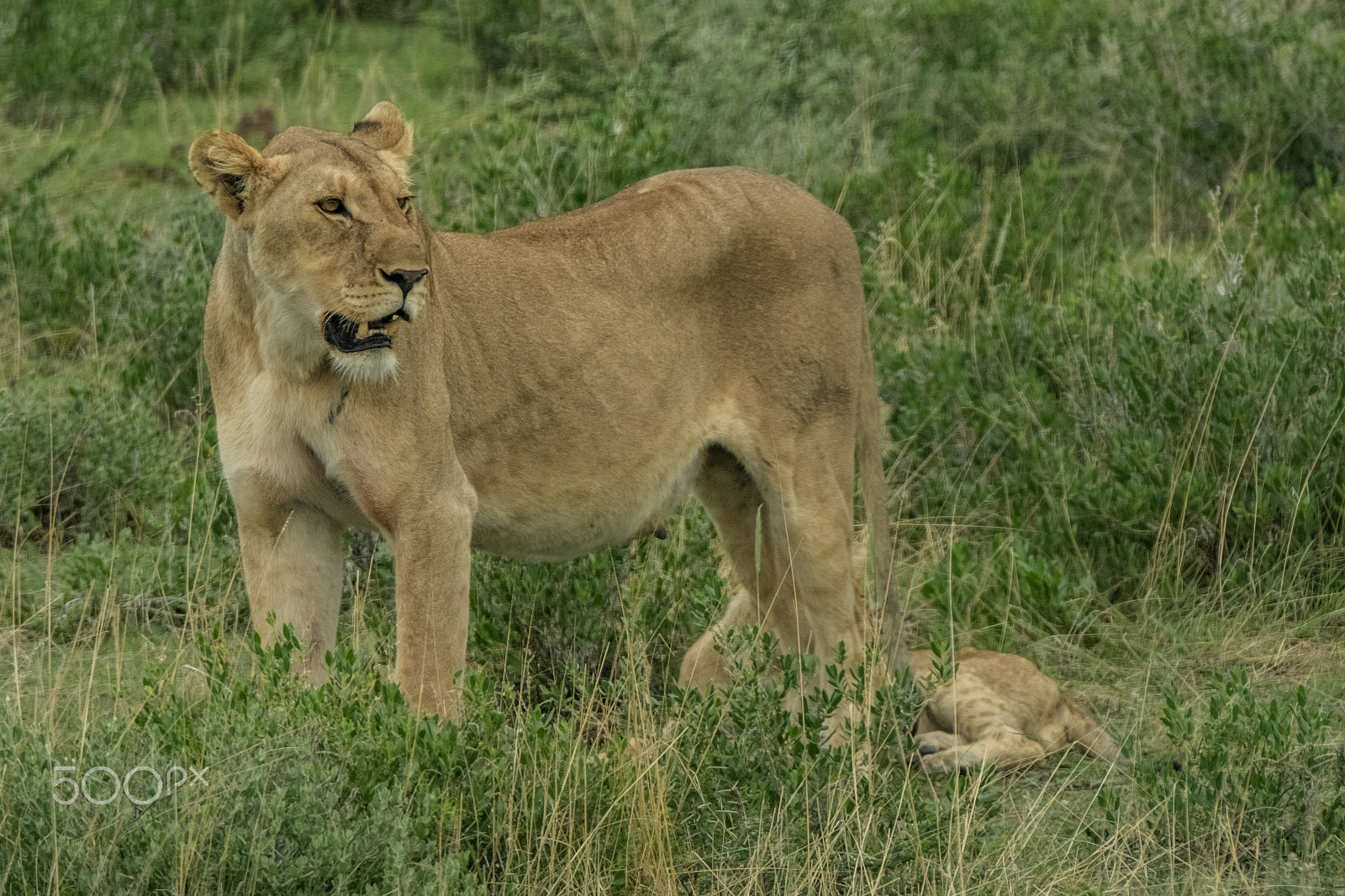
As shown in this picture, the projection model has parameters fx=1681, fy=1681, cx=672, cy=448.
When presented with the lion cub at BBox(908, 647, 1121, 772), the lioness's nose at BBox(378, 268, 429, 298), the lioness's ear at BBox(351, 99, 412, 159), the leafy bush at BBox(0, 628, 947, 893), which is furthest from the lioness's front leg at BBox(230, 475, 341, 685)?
the lion cub at BBox(908, 647, 1121, 772)

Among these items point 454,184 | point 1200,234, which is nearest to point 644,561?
point 454,184

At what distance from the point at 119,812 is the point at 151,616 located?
2475 millimetres

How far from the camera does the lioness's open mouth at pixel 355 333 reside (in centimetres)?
390

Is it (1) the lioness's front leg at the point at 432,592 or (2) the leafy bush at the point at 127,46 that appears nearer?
(1) the lioness's front leg at the point at 432,592

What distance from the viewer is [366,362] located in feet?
12.9

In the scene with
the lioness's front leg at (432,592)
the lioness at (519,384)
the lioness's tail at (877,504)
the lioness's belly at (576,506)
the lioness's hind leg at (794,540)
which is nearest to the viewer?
the lioness at (519,384)

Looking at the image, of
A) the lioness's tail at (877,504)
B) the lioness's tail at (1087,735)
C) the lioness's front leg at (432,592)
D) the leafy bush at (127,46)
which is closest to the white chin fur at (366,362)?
the lioness's front leg at (432,592)

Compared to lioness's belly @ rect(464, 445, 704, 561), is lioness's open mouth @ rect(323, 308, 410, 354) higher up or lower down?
higher up

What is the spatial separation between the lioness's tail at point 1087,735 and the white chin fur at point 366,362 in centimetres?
244

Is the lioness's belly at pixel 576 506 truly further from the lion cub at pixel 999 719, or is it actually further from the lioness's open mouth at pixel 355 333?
the lion cub at pixel 999 719

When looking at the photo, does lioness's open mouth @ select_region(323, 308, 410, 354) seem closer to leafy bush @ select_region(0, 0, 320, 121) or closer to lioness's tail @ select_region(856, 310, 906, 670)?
lioness's tail @ select_region(856, 310, 906, 670)

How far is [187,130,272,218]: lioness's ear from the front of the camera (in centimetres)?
388

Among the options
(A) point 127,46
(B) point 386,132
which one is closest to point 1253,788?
(B) point 386,132

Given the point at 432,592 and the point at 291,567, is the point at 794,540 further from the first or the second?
the point at 291,567
